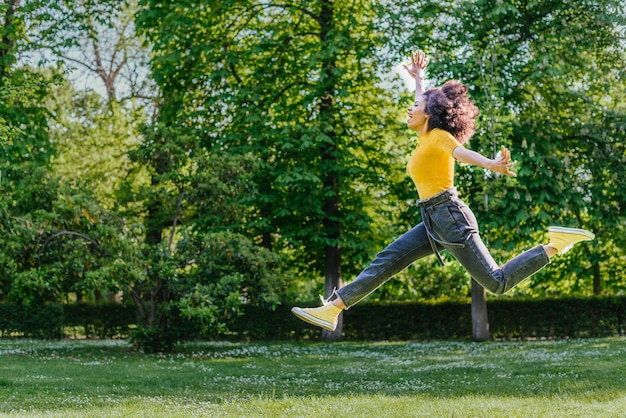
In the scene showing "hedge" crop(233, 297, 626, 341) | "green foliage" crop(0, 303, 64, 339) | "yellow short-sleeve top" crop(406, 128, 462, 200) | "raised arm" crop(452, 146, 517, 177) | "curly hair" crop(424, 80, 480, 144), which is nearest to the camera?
"raised arm" crop(452, 146, 517, 177)

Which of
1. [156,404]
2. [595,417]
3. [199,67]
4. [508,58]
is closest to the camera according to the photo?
[595,417]

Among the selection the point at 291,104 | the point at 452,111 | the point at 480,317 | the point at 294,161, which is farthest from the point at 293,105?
the point at 452,111

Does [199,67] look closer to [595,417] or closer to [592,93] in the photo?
[592,93]

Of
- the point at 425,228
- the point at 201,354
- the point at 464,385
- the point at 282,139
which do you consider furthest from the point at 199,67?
the point at 425,228

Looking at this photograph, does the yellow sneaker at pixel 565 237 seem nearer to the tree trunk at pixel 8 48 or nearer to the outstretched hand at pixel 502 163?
the outstretched hand at pixel 502 163

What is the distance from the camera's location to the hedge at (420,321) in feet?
81.4

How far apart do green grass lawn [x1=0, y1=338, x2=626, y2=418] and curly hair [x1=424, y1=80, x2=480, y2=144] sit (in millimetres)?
3102

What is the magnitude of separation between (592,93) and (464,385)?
43.7 ft

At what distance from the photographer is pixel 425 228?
654 centimetres

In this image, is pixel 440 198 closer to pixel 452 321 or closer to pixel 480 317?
pixel 480 317

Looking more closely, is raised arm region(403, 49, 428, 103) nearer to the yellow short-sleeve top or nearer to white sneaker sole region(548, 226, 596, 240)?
the yellow short-sleeve top

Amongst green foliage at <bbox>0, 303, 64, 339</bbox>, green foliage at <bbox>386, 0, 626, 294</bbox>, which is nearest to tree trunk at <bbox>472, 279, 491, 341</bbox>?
green foliage at <bbox>386, 0, 626, 294</bbox>

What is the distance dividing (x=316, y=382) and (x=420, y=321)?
44.9 ft

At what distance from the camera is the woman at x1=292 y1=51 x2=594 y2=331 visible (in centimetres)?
617
